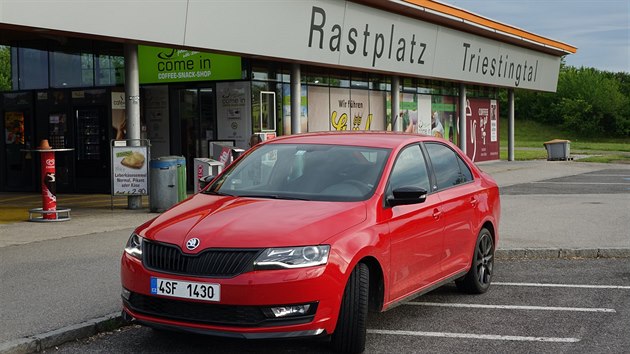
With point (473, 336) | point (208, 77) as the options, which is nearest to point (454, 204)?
point (473, 336)

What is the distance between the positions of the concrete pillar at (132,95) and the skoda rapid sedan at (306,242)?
8.51 meters

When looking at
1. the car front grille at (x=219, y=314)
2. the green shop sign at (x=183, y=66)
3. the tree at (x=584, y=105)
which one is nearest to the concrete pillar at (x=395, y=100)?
the green shop sign at (x=183, y=66)

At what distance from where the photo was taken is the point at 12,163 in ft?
69.9

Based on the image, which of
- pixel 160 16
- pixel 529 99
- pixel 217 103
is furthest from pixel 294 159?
pixel 529 99

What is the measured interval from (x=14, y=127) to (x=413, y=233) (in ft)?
56.7

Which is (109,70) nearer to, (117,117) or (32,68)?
(117,117)

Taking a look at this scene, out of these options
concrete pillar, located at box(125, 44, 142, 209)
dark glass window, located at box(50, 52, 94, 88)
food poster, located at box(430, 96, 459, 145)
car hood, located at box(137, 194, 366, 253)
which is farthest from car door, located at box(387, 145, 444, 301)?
food poster, located at box(430, 96, 459, 145)

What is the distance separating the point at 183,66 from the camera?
1927 centimetres

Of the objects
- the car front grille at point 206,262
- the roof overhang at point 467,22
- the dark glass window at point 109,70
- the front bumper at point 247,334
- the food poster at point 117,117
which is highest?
the roof overhang at point 467,22

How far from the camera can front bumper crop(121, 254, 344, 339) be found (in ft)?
16.8

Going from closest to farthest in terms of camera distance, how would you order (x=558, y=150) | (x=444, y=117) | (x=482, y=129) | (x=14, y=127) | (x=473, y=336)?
1. (x=473, y=336)
2. (x=14, y=127)
3. (x=444, y=117)
4. (x=482, y=129)
5. (x=558, y=150)

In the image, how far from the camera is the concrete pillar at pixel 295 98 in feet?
66.4

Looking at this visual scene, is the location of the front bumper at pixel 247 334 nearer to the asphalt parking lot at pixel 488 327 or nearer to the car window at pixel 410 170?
the asphalt parking lot at pixel 488 327

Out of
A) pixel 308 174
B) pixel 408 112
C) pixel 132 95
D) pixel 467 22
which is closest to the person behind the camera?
pixel 308 174
